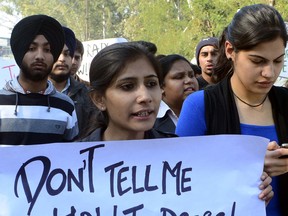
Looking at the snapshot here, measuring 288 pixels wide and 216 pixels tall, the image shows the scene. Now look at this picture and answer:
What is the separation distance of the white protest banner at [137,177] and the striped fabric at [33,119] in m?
0.85

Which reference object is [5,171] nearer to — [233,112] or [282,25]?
[233,112]

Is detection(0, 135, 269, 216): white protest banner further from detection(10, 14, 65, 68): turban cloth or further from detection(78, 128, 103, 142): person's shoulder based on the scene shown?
detection(10, 14, 65, 68): turban cloth

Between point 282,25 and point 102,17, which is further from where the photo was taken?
point 102,17

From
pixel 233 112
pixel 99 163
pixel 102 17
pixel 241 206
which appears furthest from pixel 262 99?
pixel 102 17

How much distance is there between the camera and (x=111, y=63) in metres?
1.99

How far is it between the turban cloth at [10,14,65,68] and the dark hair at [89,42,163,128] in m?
1.03

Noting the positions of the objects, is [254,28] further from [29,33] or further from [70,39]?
[70,39]

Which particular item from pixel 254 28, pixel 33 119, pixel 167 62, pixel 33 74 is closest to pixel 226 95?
pixel 254 28

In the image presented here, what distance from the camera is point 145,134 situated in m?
2.05

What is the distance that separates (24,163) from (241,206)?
758 mm

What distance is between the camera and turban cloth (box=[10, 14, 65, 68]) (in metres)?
2.98

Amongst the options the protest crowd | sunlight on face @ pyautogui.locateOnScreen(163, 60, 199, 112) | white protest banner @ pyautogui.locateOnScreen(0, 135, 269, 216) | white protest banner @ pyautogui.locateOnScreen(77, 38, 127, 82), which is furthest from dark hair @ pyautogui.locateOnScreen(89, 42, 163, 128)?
white protest banner @ pyautogui.locateOnScreen(77, 38, 127, 82)

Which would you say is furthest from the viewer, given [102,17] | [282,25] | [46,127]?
[102,17]

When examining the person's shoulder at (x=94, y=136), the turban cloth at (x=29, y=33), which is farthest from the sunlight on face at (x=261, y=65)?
the turban cloth at (x=29, y=33)
